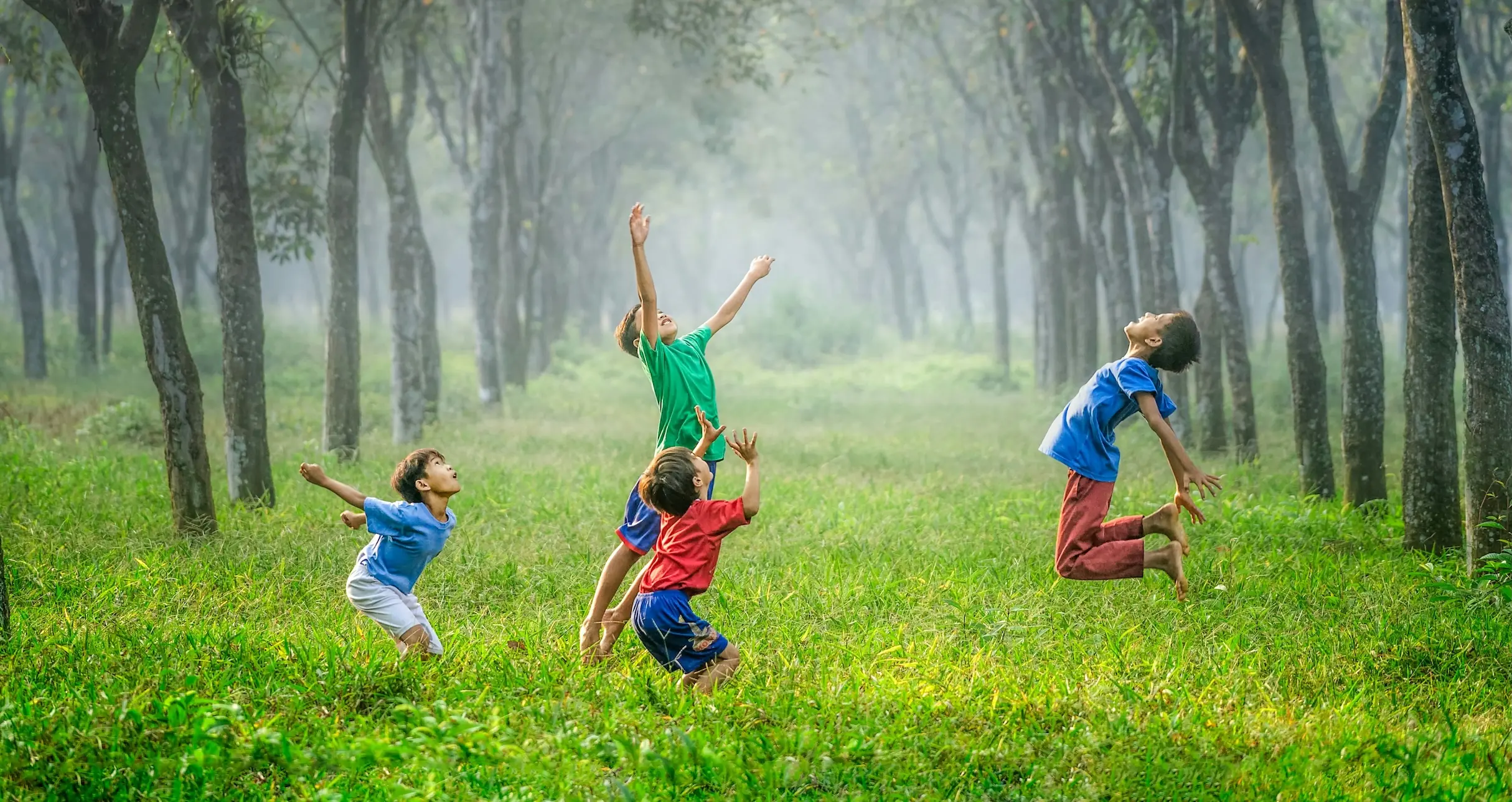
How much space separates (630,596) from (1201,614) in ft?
9.43

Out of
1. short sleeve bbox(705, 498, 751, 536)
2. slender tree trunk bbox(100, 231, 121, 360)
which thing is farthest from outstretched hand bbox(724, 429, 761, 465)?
slender tree trunk bbox(100, 231, 121, 360)

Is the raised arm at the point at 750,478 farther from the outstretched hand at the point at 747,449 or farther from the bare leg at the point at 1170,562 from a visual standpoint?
the bare leg at the point at 1170,562

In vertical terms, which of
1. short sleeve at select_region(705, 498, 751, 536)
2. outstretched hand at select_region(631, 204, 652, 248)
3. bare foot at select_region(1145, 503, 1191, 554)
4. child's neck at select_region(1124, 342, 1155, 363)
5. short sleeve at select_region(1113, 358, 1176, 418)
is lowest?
bare foot at select_region(1145, 503, 1191, 554)

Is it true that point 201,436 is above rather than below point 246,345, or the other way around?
below

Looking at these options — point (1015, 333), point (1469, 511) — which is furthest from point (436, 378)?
point (1015, 333)

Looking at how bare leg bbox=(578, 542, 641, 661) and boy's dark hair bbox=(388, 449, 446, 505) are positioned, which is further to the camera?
bare leg bbox=(578, 542, 641, 661)

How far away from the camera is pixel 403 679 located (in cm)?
458

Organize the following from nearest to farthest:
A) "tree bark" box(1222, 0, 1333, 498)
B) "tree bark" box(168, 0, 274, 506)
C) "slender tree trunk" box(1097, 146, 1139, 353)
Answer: "tree bark" box(168, 0, 274, 506) → "tree bark" box(1222, 0, 1333, 498) → "slender tree trunk" box(1097, 146, 1139, 353)

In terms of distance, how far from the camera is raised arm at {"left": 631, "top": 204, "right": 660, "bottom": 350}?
16.8 ft

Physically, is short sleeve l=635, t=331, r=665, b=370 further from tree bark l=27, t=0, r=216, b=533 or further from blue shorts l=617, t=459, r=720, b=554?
tree bark l=27, t=0, r=216, b=533

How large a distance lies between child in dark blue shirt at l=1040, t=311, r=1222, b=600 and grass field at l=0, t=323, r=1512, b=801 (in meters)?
0.28

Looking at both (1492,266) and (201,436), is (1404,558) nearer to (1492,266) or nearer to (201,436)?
(1492,266)

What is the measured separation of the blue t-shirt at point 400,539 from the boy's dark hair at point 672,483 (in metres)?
1.00

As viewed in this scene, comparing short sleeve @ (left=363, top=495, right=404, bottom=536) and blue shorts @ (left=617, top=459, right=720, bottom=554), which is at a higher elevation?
short sleeve @ (left=363, top=495, right=404, bottom=536)
